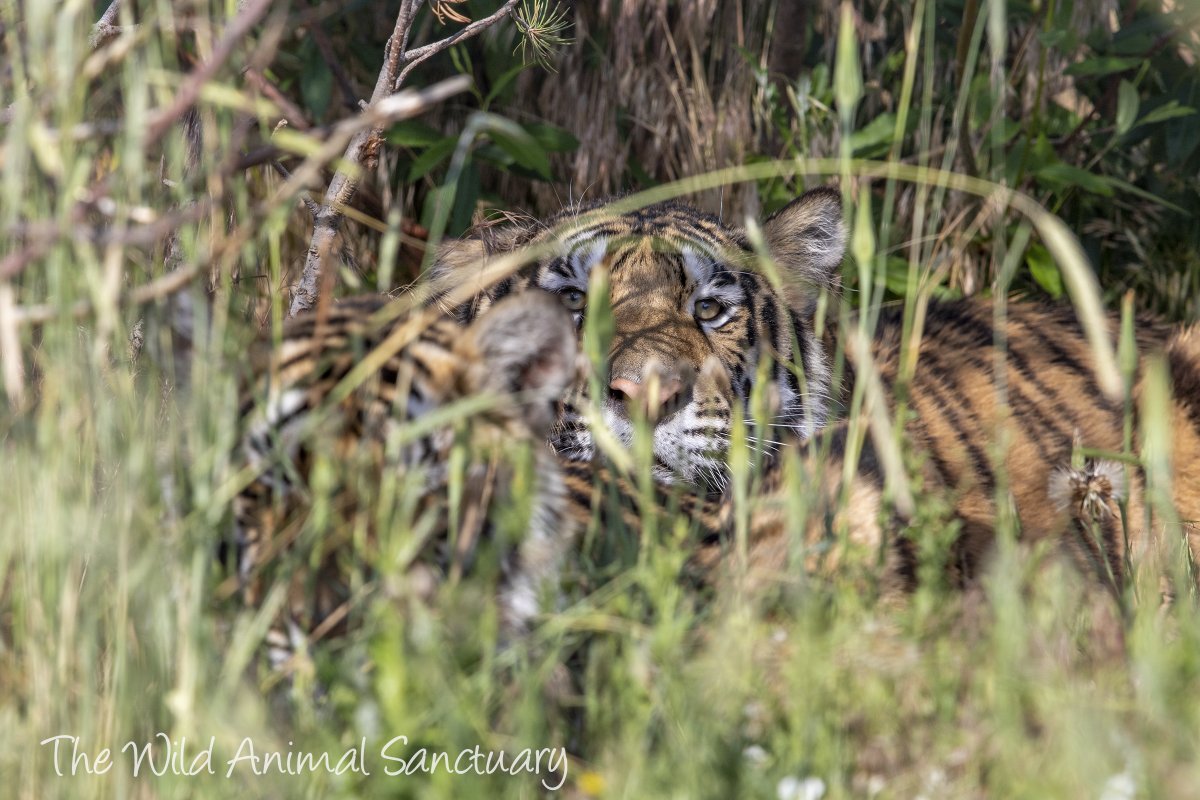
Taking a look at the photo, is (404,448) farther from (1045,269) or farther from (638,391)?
(1045,269)

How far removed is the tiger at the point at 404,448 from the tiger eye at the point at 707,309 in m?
1.58

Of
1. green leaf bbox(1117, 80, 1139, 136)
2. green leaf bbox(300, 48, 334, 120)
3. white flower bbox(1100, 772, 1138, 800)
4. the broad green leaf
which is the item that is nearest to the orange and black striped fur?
green leaf bbox(1117, 80, 1139, 136)

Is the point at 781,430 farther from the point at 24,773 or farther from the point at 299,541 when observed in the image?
the point at 24,773

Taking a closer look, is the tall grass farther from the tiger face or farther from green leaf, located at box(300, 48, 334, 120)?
green leaf, located at box(300, 48, 334, 120)

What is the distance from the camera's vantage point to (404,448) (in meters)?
2.21

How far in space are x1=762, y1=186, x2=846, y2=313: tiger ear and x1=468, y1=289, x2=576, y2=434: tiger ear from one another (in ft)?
5.78

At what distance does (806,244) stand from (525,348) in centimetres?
196

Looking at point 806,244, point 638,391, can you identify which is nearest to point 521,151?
point 806,244

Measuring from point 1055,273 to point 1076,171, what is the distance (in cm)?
40

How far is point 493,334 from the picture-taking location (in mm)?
2324

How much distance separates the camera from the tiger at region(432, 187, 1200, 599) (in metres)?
3.58

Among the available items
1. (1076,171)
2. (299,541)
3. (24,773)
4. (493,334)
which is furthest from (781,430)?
(24,773)

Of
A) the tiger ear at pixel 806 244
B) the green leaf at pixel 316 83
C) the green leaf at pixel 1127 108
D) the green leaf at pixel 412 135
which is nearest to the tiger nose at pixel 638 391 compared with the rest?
the tiger ear at pixel 806 244

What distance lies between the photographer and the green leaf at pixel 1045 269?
4703mm
